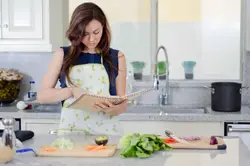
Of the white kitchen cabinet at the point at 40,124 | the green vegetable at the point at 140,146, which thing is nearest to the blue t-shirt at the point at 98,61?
the green vegetable at the point at 140,146

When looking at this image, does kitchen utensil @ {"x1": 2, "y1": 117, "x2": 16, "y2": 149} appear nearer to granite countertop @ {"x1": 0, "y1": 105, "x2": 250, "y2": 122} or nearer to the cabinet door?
granite countertop @ {"x1": 0, "y1": 105, "x2": 250, "y2": 122}

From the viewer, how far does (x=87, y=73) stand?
9.96 ft

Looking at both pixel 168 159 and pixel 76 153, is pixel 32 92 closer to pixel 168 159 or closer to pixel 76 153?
pixel 76 153

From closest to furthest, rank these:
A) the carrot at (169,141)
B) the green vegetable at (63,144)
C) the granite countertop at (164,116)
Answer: the green vegetable at (63,144)
the carrot at (169,141)
the granite countertop at (164,116)

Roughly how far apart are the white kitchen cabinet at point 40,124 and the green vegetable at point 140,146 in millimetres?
1710

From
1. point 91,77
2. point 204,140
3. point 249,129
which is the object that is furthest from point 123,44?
point 204,140

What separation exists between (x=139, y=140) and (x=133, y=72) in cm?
244

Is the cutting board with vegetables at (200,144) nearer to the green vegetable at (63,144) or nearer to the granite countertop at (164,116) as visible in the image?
the green vegetable at (63,144)

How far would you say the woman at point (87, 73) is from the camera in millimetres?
2828

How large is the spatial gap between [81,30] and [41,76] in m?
2.00

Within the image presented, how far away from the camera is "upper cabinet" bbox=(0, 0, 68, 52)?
4.20 meters

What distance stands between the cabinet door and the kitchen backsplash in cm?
49

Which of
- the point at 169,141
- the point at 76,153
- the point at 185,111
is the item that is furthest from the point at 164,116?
the point at 76,153

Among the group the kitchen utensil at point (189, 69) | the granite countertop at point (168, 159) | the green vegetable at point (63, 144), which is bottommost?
the granite countertop at point (168, 159)
